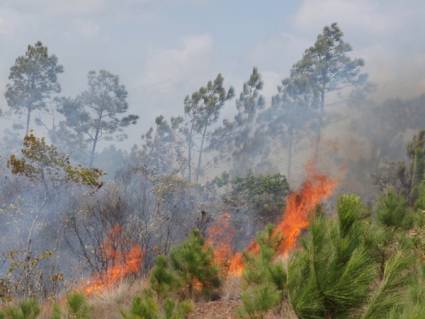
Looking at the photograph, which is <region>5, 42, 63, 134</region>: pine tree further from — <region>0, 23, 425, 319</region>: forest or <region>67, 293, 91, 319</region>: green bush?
<region>67, 293, 91, 319</region>: green bush

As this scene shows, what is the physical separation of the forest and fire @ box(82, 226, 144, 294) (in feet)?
0.13

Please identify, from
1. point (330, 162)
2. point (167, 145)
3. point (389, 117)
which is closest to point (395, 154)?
point (330, 162)

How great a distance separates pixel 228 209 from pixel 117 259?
10343mm

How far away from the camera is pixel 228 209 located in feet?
74.5

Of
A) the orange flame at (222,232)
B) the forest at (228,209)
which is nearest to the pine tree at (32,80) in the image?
the forest at (228,209)

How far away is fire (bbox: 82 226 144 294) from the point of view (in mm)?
12109

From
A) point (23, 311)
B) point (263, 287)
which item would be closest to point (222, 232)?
point (263, 287)

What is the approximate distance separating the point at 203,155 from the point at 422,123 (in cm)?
1714

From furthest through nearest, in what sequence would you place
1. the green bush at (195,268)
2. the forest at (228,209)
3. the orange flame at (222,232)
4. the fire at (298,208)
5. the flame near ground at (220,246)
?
the orange flame at (222,232)
the fire at (298,208)
the flame near ground at (220,246)
the green bush at (195,268)
the forest at (228,209)

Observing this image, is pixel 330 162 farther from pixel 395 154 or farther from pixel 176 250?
pixel 176 250

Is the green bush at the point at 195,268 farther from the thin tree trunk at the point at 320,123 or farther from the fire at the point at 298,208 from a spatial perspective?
the thin tree trunk at the point at 320,123

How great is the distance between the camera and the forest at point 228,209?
2.39 m

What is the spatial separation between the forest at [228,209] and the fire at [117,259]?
0.04 m

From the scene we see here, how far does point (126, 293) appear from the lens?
9.88 meters
